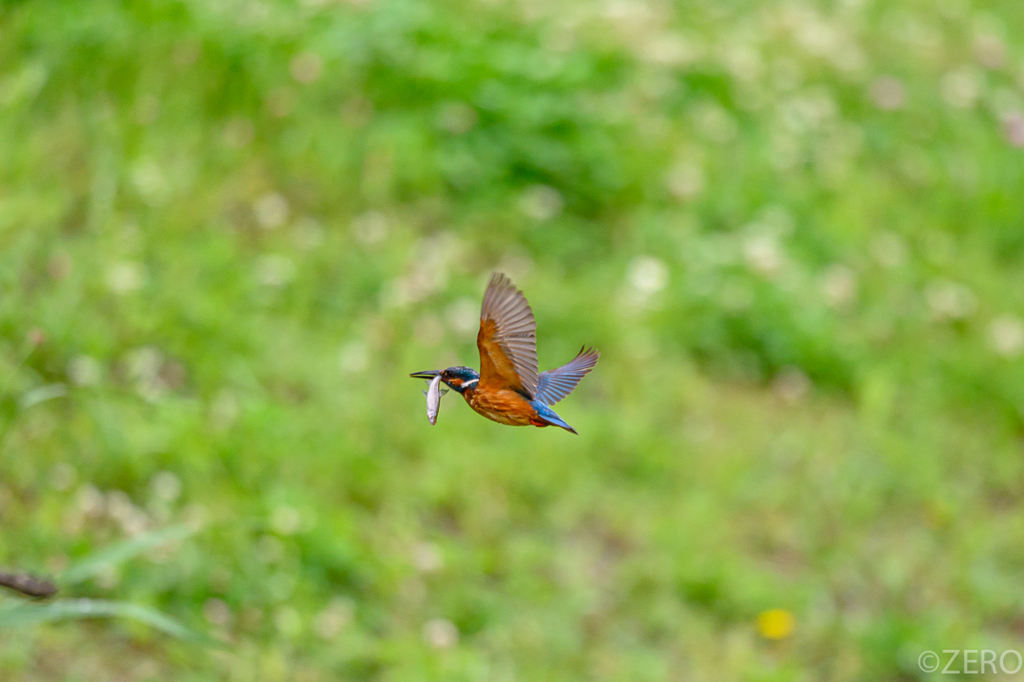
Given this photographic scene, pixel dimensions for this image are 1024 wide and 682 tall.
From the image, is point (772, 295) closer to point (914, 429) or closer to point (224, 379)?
point (914, 429)

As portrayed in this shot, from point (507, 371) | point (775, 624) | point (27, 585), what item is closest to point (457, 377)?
→ point (507, 371)

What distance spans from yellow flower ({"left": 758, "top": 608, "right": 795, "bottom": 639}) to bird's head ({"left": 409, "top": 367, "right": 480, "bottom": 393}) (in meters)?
2.61

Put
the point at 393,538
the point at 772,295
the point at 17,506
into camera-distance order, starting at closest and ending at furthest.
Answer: the point at 17,506 → the point at 393,538 → the point at 772,295

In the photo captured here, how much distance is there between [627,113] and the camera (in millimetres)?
4480

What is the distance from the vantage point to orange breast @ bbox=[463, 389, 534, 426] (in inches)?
20.6

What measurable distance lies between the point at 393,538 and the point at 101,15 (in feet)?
6.91

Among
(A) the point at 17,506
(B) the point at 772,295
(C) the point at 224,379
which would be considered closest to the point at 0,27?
(C) the point at 224,379

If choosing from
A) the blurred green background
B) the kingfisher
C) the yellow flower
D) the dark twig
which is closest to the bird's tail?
the kingfisher

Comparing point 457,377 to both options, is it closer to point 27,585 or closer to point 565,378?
point 565,378

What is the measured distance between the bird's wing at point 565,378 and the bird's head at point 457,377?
4cm

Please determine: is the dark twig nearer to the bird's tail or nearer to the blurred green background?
the bird's tail

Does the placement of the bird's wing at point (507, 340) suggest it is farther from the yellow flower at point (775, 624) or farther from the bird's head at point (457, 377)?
the yellow flower at point (775, 624)

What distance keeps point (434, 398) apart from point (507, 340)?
2.6 inches

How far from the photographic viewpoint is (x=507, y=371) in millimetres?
541
